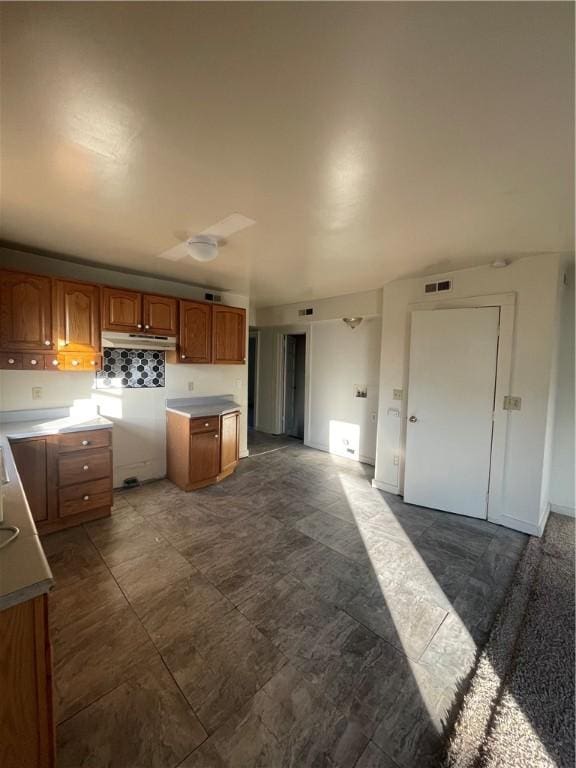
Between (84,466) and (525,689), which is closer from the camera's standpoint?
(525,689)

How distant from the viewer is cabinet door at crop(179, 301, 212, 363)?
11.6 feet

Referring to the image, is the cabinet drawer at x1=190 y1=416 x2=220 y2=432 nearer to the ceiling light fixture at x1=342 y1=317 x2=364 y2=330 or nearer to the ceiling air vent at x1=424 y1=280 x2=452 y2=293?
the ceiling light fixture at x1=342 y1=317 x2=364 y2=330

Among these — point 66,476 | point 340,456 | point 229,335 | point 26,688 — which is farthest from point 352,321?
point 26,688

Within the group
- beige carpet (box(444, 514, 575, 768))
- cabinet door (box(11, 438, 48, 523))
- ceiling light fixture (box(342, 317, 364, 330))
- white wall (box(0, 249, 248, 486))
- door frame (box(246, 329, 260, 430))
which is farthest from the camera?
door frame (box(246, 329, 260, 430))

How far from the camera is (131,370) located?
11.4 ft

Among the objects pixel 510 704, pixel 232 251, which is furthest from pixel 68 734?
pixel 232 251

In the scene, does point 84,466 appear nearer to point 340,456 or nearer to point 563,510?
point 340,456

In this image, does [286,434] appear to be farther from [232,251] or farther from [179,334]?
[232,251]

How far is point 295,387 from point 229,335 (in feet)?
8.08

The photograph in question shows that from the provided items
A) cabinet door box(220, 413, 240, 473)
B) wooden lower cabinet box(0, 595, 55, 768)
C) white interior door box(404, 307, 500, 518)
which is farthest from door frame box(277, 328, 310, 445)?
wooden lower cabinet box(0, 595, 55, 768)

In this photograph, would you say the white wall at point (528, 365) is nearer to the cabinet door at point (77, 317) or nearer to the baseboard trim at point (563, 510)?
the baseboard trim at point (563, 510)

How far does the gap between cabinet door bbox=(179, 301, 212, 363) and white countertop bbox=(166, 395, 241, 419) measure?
597 millimetres

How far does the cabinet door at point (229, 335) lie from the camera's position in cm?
387

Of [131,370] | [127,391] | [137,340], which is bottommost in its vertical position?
[127,391]
